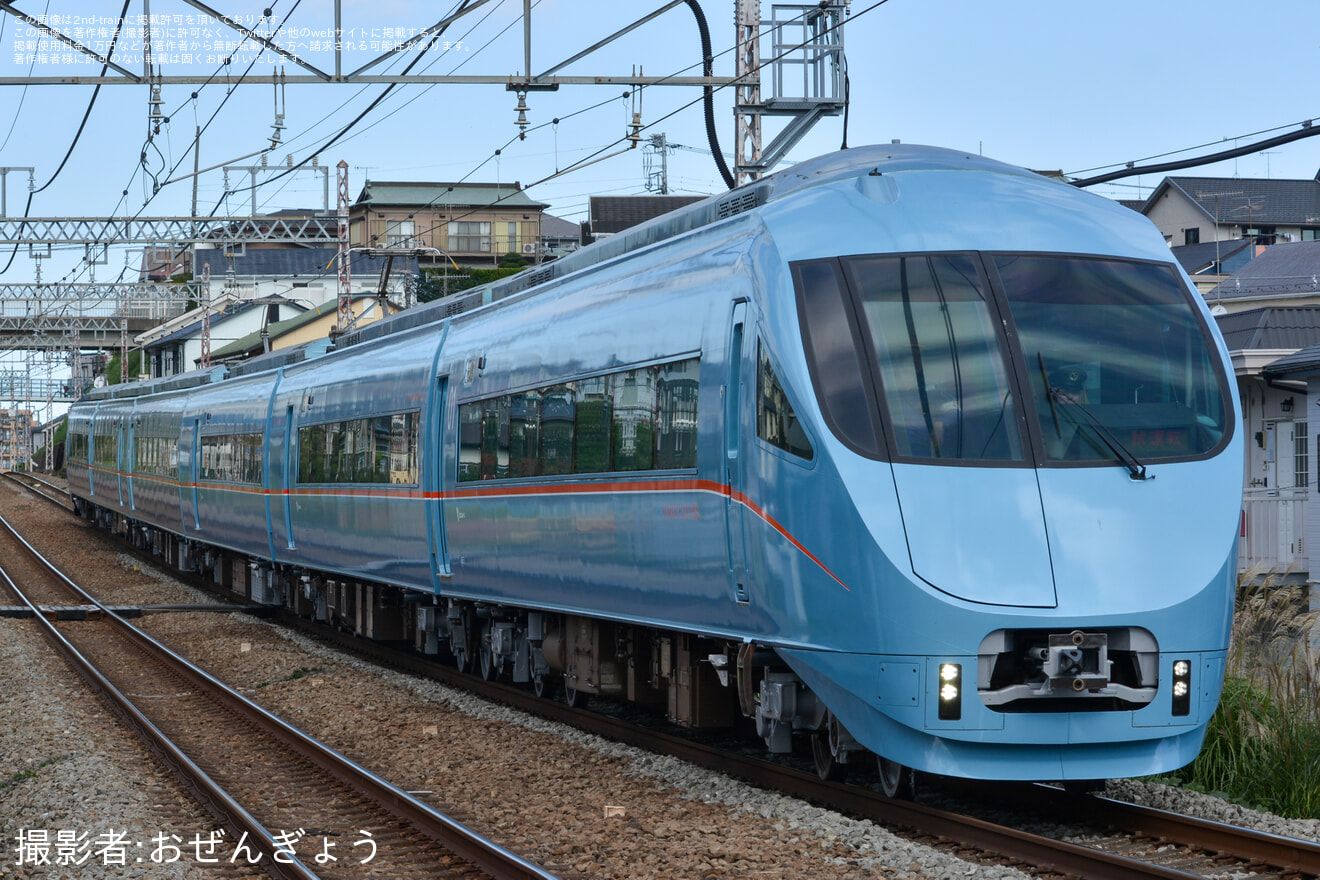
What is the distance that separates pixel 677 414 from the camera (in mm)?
9008

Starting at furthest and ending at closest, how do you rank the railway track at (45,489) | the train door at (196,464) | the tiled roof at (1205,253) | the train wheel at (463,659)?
the railway track at (45,489), the tiled roof at (1205,253), the train door at (196,464), the train wheel at (463,659)

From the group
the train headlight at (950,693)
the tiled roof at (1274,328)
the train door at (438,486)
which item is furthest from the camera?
the tiled roof at (1274,328)

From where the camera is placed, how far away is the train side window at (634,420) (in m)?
9.41

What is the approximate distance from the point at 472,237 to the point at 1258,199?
122ft

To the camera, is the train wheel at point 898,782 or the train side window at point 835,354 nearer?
the train side window at point 835,354

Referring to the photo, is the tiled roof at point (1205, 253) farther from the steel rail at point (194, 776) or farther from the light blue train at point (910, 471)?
the light blue train at point (910, 471)

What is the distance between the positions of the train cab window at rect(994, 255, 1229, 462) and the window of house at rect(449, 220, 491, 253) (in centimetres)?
7246

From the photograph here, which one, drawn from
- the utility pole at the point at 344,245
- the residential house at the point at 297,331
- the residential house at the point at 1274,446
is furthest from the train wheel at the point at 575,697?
the residential house at the point at 297,331

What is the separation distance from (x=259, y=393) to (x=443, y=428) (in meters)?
8.75

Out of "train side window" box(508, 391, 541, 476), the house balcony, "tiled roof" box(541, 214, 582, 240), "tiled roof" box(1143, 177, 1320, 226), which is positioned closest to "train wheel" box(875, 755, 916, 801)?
"train side window" box(508, 391, 541, 476)

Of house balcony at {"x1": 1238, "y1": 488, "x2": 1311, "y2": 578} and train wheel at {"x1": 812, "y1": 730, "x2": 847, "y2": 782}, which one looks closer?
train wheel at {"x1": 812, "y1": 730, "x2": 847, "y2": 782}

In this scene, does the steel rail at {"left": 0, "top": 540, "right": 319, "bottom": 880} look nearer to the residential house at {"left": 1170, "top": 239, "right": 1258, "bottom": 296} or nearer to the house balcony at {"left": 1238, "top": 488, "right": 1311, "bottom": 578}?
the house balcony at {"left": 1238, "top": 488, "right": 1311, "bottom": 578}

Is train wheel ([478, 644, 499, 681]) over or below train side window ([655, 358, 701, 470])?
below

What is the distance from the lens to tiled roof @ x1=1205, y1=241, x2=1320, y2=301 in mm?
34531
